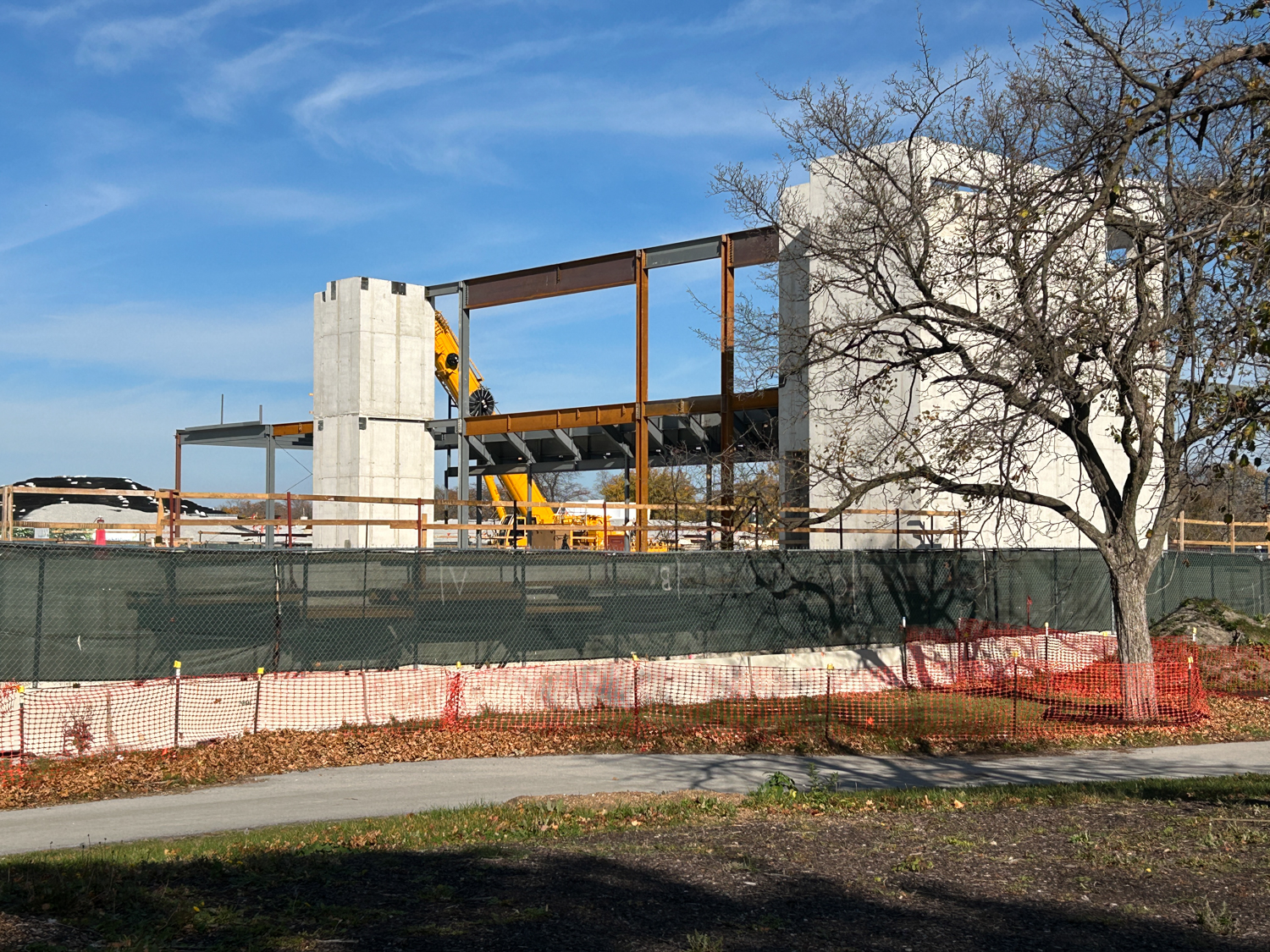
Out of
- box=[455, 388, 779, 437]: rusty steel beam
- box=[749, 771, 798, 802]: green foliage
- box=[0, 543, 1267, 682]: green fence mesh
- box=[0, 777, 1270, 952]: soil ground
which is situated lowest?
box=[749, 771, 798, 802]: green foliage

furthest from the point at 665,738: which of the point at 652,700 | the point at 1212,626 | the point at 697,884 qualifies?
the point at 1212,626

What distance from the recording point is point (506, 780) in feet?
45.7

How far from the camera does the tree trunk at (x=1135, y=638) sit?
61.0 ft

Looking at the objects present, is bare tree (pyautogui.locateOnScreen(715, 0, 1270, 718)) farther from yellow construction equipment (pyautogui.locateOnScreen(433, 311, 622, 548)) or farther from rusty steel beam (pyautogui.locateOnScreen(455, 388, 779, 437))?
yellow construction equipment (pyautogui.locateOnScreen(433, 311, 622, 548))

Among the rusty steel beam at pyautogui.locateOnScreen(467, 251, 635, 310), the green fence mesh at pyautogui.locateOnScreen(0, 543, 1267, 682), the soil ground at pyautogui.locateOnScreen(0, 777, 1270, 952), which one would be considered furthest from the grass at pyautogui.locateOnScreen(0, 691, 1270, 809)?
the rusty steel beam at pyautogui.locateOnScreen(467, 251, 635, 310)

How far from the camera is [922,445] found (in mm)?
26969

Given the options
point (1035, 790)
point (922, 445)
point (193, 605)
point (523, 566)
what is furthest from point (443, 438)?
point (1035, 790)

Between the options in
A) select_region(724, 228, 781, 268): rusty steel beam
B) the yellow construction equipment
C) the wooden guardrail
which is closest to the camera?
the wooden guardrail

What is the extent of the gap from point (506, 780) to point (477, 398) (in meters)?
29.5

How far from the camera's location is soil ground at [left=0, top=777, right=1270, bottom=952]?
6.11 meters

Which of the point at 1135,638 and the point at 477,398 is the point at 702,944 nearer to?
the point at 1135,638

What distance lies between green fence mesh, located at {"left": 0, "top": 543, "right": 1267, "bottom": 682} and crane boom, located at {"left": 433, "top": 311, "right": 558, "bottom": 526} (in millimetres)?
18608

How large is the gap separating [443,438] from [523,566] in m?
20.7

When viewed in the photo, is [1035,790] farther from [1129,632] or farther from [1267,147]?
[1129,632]
